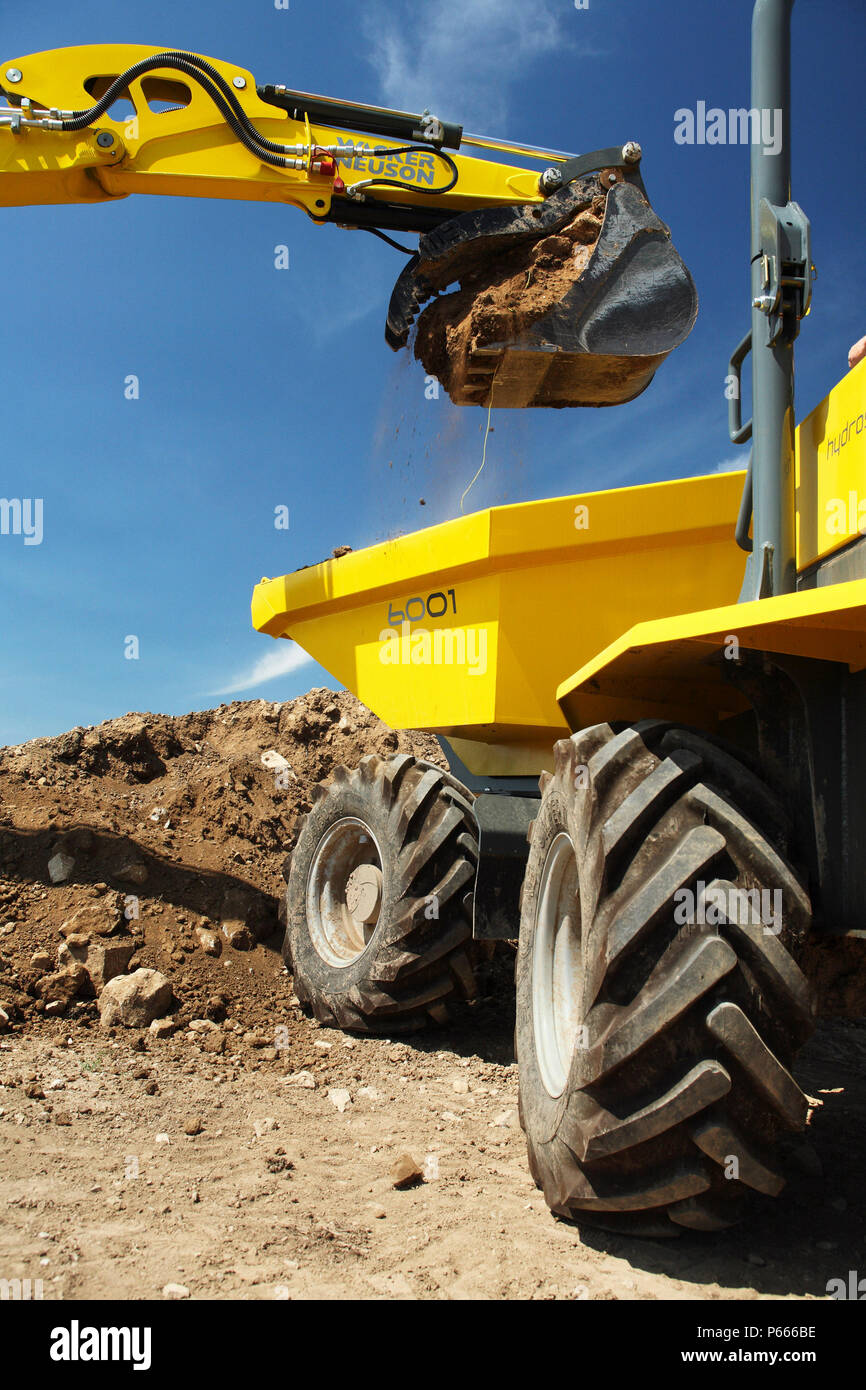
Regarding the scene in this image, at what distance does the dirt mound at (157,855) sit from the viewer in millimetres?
5586

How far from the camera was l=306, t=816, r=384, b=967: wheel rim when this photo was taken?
530 cm

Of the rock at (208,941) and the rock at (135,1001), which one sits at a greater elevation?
the rock at (208,941)

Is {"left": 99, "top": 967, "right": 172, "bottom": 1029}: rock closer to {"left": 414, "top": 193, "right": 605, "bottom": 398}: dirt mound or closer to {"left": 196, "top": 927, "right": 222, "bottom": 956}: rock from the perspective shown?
{"left": 196, "top": 927, "right": 222, "bottom": 956}: rock

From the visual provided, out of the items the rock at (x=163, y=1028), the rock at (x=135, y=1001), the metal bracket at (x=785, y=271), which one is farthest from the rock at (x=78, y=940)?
the metal bracket at (x=785, y=271)

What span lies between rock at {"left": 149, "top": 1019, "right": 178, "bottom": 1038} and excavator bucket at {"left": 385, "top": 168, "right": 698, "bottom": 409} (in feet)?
11.3

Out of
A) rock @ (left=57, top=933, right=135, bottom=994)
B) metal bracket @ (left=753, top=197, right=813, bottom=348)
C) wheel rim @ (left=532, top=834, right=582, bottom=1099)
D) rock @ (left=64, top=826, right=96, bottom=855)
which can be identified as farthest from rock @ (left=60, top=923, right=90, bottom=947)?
metal bracket @ (left=753, top=197, right=813, bottom=348)

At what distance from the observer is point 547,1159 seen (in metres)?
2.70

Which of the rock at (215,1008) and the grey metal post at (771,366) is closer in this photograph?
the grey metal post at (771,366)

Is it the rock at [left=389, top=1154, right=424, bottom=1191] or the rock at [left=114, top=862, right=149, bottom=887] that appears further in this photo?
the rock at [left=114, top=862, right=149, bottom=887]

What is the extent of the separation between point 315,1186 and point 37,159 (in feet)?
18.9

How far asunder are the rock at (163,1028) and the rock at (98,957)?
1.71ft

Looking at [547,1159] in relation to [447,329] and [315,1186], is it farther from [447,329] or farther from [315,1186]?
[447,329]

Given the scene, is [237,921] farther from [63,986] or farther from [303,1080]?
[303,1080]

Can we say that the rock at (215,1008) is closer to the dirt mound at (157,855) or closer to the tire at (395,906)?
the dirt mound at (157,855)
